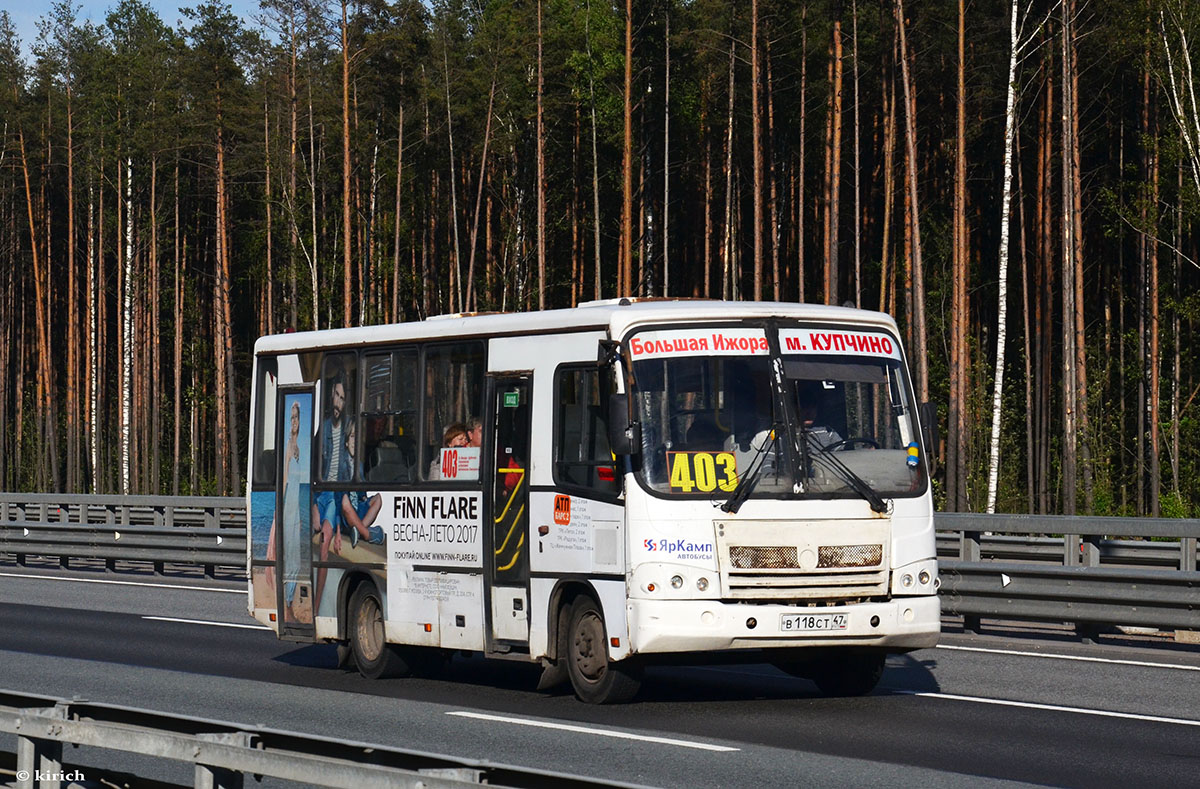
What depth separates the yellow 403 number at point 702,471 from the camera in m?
11.6

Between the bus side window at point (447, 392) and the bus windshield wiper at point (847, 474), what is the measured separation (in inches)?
106

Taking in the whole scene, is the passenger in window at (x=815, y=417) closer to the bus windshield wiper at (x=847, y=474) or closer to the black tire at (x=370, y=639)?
the bus windshield wiper at (x=847, y=474)

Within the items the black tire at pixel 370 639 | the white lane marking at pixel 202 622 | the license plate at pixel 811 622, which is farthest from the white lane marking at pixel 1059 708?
the white lane marking at pixel 202 622

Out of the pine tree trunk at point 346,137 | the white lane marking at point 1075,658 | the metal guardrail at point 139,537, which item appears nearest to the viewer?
the white lane marking at point 1075,658

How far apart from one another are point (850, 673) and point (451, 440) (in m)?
3.41

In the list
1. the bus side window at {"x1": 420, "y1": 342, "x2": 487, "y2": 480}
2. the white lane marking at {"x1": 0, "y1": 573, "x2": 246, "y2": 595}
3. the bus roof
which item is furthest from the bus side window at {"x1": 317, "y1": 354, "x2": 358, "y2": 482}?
the white lane marking at {"x1": 0, "y1": 573, "x2": 246, "y2": 595}

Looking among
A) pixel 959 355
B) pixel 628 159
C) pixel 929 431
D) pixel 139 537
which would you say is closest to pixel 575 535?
pixel 929 431

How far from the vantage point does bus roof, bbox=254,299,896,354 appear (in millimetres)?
12086

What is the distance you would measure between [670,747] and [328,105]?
56.2m

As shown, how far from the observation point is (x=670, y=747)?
33.4ft

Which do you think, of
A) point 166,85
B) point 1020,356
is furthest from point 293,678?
point 166,85

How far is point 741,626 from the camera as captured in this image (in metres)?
11.4

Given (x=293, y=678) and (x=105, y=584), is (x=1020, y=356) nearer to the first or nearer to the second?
(x=105, y=584)

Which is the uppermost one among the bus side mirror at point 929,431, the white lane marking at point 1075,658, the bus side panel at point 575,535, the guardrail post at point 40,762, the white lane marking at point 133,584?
the bus side mirror at point 929,431
